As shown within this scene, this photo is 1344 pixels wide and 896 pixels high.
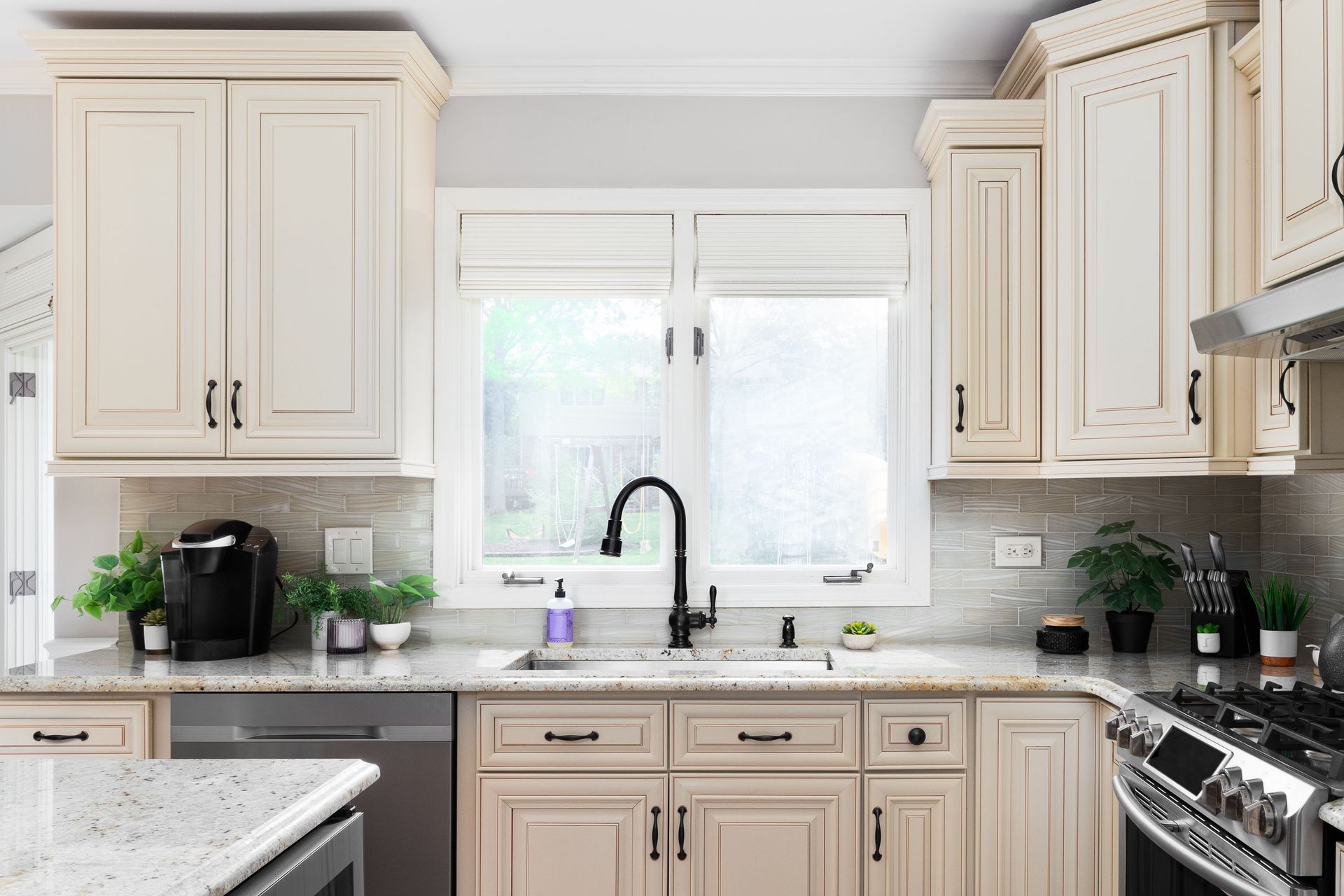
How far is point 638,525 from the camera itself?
2766mm

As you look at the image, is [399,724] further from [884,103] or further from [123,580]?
[884,103]

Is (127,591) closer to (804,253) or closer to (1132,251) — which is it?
(804,253)

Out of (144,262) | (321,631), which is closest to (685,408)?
(321,631)

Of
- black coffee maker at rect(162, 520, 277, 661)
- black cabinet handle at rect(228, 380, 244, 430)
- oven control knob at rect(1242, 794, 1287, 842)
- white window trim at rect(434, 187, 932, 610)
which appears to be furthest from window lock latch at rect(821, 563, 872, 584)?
black cabinet handle at rect(228, 380, 244, 430)

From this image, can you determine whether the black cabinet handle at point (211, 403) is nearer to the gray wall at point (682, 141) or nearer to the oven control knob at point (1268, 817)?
the gray wall at point (682, 141)

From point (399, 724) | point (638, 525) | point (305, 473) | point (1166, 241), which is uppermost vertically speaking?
point (1166, 241)

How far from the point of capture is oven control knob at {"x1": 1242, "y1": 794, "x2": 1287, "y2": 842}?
4.41 feet

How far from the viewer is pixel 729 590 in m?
2.71

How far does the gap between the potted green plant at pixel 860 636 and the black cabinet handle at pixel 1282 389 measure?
1.16m

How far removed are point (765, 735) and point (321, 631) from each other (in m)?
1.24

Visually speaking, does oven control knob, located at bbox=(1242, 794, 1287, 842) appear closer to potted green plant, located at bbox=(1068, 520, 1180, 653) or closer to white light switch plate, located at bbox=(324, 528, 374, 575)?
potted green plant, located at bbox=(1068, 520, 1180, 653)

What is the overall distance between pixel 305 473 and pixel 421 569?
482 millimetres

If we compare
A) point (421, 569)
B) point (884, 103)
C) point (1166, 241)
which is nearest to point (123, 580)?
point (421, 569)

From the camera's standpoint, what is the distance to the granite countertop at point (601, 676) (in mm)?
2115
